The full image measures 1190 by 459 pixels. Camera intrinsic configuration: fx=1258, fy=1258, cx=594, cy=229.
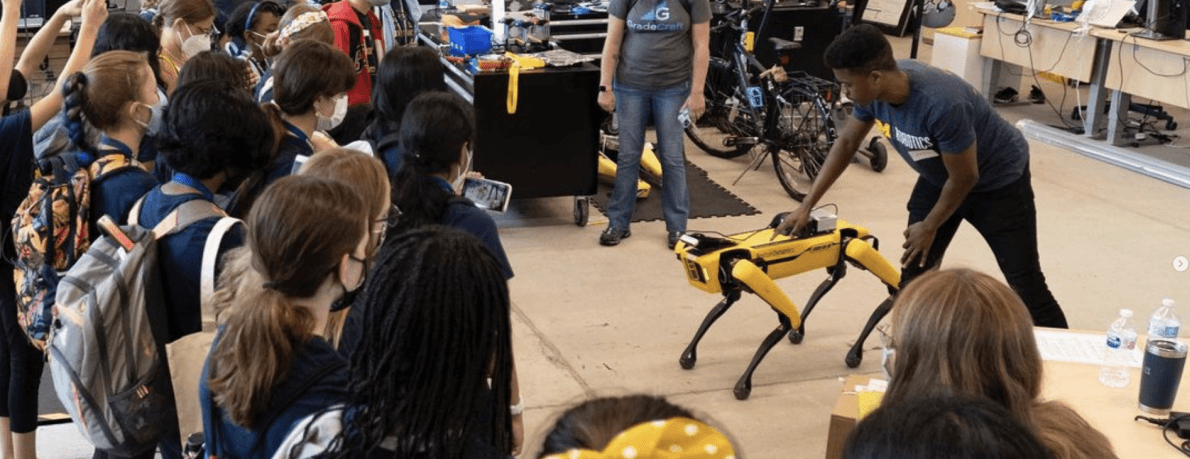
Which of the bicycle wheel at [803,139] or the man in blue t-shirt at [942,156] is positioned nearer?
the man in blue t-shirt at [942,156]

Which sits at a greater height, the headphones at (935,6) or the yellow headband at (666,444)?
the yellow headband at (666,444)

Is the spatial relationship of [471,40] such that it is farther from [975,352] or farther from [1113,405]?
[975,352]

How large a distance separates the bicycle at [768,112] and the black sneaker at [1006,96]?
224 cm

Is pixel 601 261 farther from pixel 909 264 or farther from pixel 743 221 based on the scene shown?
pixel 909 264

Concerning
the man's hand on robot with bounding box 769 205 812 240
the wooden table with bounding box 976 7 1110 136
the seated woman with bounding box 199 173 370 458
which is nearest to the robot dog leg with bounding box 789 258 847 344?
the man's hand on robot with bounding box 769 205 812 240

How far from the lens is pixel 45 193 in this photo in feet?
10.3

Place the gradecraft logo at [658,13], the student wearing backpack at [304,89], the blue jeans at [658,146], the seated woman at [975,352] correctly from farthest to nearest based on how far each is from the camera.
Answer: the blue jeans at [658,146] → the gradecraft logo at [658,13] → the student wearing backpack at [304,89] → the seated woman at [975,352]

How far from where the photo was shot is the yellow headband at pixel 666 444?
4.65ft

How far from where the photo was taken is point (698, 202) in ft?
23.9

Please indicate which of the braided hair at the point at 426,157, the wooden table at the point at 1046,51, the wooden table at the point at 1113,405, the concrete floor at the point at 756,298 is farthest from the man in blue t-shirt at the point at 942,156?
the wooden table at the point at 1046,51

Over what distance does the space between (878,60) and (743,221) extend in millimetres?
2687

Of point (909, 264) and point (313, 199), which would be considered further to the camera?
point (909, 264)

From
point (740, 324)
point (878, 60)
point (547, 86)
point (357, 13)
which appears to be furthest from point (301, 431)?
point (547, 86)

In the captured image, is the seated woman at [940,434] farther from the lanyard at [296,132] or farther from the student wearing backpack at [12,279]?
the student wearing backpack at [12,279]
